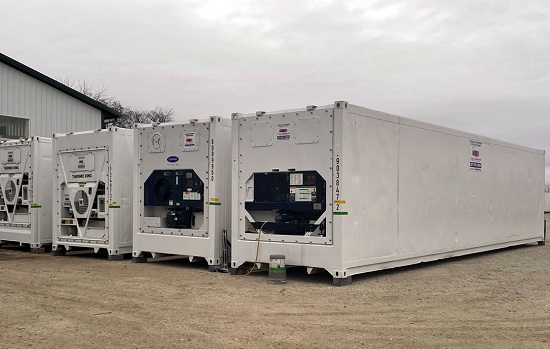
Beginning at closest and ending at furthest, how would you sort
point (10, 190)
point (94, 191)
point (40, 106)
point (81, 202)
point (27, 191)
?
point (94, 191) → point (81, 202) → point (27, 191) → point (10, 190) → point (40, 106)

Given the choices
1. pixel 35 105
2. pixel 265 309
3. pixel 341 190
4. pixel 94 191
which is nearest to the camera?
pixel 265 309

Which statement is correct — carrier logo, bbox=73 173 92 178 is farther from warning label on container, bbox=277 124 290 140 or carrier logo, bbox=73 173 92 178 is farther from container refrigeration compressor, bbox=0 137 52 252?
warning label on container, bbox=277 124 290 140

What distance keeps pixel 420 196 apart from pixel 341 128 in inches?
119

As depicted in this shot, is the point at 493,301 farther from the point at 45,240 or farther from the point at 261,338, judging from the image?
the point at 45,240

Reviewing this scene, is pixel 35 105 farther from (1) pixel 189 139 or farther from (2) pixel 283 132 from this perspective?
(2) pixel 283 132

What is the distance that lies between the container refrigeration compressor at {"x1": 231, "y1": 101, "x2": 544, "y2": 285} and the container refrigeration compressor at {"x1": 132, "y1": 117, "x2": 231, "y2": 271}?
512 mm

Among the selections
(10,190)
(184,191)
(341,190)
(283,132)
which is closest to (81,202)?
(10,190)

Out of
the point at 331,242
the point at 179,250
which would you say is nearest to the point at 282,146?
the point at 331,242

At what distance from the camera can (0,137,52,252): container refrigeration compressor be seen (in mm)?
14578

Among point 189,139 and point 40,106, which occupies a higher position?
point 40,106

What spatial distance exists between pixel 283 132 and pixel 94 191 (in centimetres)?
508

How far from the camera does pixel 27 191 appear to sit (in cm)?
1480

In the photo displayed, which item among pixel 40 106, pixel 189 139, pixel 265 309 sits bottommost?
pixel 265 309

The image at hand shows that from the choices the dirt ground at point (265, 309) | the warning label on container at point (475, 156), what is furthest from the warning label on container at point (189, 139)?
the warning label on container at point (475, 156)
